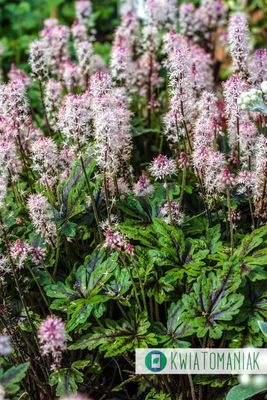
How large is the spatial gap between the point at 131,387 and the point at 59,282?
A: 0.61 metres

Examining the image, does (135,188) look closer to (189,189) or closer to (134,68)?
(189,189)

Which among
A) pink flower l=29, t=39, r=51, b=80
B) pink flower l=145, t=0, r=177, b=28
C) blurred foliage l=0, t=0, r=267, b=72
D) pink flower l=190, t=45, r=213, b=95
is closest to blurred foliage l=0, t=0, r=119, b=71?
blurred foliage l=0, t=0, r=267, b=72

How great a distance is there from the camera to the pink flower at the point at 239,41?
2740 millimetres

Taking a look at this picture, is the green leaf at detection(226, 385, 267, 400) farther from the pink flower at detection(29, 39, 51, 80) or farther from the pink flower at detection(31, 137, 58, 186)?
the pink flower at detection(29, 39, 51, 80)

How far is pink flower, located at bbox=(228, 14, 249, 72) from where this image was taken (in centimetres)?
274

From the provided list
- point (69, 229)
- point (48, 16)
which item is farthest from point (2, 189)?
point (48, 16)

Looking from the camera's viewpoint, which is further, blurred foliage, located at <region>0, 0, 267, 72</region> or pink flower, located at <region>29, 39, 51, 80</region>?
blurred foliage, located at <region>0, 0, 267, 72</region>

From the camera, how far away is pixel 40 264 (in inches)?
99.7

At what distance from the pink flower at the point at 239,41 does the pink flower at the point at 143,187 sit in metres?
0.66
